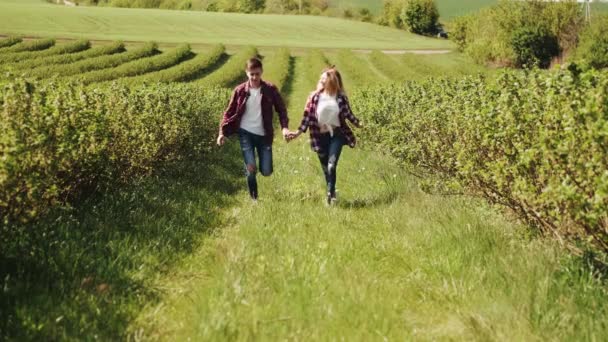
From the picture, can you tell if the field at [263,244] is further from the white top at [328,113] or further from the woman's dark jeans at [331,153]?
the white top at [328,113]

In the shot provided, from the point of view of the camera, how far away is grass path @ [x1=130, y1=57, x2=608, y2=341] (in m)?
3.46

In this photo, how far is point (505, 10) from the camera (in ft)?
206

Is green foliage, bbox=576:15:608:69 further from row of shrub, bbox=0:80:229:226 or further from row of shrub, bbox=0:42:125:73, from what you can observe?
row of shrub, bbox=0:80:229:226

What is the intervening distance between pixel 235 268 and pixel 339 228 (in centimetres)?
206

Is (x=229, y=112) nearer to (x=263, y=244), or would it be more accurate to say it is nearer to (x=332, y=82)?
(x=332, y=82)

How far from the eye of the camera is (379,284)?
14.1 feet

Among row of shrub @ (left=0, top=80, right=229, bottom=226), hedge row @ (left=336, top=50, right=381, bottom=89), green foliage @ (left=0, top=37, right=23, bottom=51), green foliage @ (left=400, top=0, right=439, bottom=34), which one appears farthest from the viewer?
green foliage @ (left=400, top=0, right=439, bottom=34)

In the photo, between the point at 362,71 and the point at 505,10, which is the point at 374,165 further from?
the point at 505,10

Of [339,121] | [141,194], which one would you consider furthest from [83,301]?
[339,121]

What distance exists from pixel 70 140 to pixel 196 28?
2869 inches

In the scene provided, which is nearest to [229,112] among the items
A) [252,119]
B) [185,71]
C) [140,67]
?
[252,119]

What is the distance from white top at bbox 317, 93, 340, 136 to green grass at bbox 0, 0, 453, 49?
171 feet

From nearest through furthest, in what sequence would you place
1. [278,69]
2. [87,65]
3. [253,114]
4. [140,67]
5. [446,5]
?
[253,114]
[87,65]
[140,67]
[278,69]
[446,5]

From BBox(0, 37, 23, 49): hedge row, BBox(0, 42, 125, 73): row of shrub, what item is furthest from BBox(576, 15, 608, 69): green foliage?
BBox(0, 37, 23, 49): hedge row
